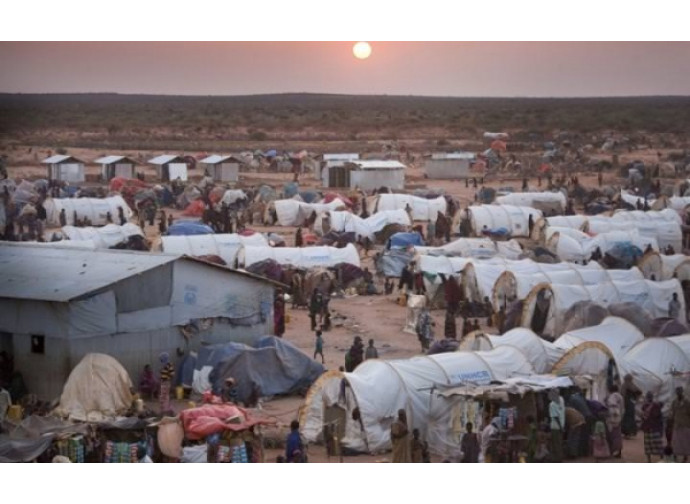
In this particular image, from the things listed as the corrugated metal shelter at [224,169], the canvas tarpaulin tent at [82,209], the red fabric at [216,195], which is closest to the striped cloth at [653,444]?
the canvas tarpaulin tent at [82,209]

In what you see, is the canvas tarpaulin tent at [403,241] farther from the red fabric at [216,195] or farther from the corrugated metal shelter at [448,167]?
the corrugated metal shelter at [448,167]

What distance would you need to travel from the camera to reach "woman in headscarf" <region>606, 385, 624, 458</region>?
39.3 ft

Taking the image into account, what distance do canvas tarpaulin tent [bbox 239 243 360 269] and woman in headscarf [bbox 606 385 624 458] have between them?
30.4 ft

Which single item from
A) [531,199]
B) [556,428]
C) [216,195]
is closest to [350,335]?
[556,428]

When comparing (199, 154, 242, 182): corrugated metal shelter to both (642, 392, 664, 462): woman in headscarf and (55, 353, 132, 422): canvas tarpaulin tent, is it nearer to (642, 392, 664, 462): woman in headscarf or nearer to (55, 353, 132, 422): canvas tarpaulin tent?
(55, 353, 132, 422): canvas tarpaulin tent

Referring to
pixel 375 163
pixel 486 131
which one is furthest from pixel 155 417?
pixel 486 131

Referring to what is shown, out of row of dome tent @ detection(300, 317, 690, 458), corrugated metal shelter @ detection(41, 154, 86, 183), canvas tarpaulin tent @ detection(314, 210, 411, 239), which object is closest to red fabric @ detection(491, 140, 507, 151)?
corrugated metal shelter @ detection(41, 154, 86, 183)

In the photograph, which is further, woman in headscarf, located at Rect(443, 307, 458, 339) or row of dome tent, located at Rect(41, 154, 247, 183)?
row of dome tent, located at Rect(41, 154, 247, 183)

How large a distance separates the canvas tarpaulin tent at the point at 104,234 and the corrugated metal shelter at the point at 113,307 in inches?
285

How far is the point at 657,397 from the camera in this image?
13094mm

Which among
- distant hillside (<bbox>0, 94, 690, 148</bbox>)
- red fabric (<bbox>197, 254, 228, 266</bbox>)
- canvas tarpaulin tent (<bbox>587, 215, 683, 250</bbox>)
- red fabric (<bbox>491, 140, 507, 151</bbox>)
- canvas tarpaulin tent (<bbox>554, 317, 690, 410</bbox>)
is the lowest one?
canvas tarpaulin tent (<bbox>554, 317, 690, 410</bbox>)

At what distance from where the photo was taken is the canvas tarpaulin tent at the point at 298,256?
2103cm

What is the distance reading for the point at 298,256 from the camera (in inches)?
832

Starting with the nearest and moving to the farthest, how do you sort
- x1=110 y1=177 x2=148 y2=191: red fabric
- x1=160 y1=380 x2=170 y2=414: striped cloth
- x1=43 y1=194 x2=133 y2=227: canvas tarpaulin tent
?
x1=160 y1=380 x2=170 y2=414: striped cloth → x1=43 y1=194 x2=133 y2=227: canvas tarpaulin tent → x1=110 y1=177 x2=148 y2=191: red fabric
